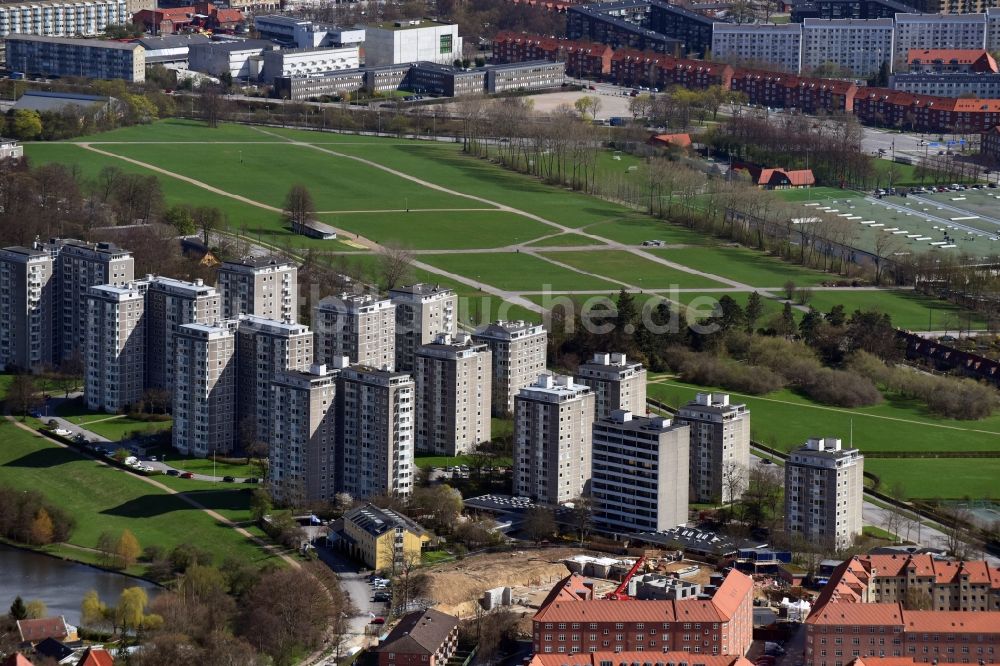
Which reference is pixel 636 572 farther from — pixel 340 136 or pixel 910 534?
pixel 340 136

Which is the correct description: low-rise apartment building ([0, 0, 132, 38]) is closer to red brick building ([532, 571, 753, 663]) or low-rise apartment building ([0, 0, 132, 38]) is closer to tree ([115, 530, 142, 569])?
tree ([115, 530, 142, 569])

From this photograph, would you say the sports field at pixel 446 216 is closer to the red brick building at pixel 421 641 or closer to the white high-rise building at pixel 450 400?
the white high-rise building at pixel 450 400

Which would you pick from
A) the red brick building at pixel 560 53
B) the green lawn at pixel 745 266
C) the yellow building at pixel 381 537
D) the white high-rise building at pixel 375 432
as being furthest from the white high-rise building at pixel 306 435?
the red brick building at pixel 560 53

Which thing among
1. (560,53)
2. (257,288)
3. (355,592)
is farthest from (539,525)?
(560,53)

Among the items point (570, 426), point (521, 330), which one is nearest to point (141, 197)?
point (521, 330)

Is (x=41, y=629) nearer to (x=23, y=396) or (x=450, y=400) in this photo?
(x=450, y=400)

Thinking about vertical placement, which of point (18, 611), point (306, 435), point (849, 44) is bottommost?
point (18, 611)
